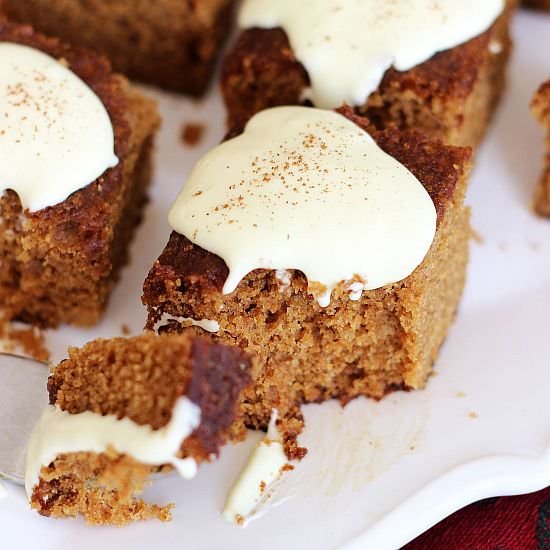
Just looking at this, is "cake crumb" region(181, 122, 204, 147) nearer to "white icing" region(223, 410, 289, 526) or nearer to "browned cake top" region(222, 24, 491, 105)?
"browned cake top" region(222, 24, 491, 105)

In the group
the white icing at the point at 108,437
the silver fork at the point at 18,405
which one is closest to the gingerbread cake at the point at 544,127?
the white icing at the point at 108,437

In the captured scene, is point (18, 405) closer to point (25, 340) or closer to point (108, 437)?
point (25, 340)

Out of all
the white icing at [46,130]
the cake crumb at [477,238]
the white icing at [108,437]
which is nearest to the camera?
the white icing at [108,437]

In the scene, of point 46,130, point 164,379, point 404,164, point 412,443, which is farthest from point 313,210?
point 46,130

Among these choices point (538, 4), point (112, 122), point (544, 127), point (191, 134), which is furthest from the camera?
point (538, 4)

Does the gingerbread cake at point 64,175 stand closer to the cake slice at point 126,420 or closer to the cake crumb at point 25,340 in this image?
the cake crumb at point 25,340

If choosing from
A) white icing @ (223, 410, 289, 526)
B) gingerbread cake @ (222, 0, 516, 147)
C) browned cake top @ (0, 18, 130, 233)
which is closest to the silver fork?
browned cake top @ (0, 18, 130, 233)
